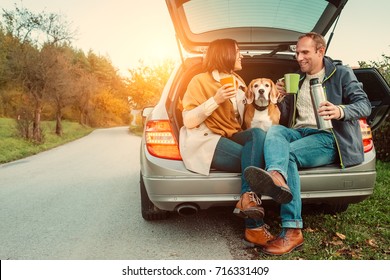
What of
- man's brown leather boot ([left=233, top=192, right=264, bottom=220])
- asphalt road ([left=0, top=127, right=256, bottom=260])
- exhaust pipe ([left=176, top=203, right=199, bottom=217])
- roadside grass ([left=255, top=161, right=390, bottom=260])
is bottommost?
asphalt road ([left=0, top=127, right=256, bottom=260])

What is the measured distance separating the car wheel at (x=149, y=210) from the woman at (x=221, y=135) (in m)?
0.90

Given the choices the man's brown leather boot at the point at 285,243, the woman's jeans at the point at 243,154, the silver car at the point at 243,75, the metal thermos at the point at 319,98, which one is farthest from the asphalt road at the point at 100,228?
the metal thermos at the point at 319,98

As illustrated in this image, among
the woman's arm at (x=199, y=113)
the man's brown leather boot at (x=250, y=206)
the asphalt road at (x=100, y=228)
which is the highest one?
the woman's arm at (x=199, y=113)

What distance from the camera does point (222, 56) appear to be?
318cm

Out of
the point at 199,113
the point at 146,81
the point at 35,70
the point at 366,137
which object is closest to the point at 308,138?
the point at 366,137

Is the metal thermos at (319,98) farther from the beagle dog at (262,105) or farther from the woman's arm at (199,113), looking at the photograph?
the woman's arm at (199,113)

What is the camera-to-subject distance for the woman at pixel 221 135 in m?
2.84

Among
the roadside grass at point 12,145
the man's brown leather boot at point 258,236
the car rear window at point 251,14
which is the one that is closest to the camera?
the man's brown leather boot at point 258,236

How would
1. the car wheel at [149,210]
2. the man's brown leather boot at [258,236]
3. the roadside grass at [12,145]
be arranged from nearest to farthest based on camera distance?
1. the man's brown leather boot at [258,236]
2. the car wheel at [149,210]
3. the roadside grass at [12,145]

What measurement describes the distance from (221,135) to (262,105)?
547mm

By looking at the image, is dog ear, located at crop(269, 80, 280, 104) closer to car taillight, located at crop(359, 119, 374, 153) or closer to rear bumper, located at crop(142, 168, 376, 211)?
car taillight, located at crop(359, 119, 374, 153)

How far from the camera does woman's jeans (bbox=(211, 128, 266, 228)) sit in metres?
2.85

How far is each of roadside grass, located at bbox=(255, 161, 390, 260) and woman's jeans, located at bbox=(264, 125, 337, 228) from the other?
27 cm

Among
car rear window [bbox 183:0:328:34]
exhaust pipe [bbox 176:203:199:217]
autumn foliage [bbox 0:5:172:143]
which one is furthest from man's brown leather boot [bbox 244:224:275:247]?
autumn foliage [bbox 0:5:172:143]
